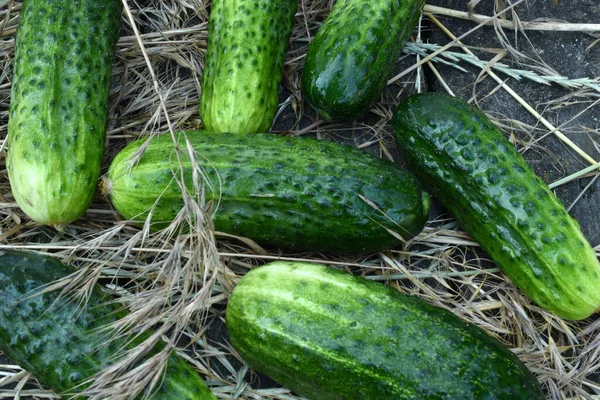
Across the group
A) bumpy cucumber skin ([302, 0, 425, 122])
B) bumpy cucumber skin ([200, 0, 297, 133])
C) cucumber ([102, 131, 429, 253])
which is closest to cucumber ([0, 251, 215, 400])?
cucumber ([102, 131, 429, 253])

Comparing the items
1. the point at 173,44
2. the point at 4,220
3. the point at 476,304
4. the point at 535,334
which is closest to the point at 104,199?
the point at 4,220

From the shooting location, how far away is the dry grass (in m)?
2.84

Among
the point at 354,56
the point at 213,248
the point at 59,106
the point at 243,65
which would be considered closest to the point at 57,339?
the point at 213,248

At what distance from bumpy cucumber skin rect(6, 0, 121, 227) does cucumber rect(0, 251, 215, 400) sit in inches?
12.3

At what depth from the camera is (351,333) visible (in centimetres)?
267

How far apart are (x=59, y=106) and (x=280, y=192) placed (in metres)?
0.98

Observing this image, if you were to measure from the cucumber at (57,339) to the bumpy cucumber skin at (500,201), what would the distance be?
1.33 meters

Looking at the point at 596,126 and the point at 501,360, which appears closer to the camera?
the point at 501,360

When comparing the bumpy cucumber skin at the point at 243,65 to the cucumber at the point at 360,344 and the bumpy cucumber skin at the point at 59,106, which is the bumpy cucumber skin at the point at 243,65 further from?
the cucumber at the point at 360,344

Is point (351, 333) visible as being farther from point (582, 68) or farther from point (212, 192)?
point (582, 68)

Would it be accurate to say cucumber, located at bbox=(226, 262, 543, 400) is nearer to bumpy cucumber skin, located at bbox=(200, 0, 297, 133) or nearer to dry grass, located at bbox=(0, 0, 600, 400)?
dry grass, located at bbox=(0, 0, 600, 400)

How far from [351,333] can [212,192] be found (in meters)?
0.79

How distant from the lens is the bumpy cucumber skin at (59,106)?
286 centimetres

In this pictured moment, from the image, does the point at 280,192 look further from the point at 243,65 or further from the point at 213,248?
the point at 243,65
